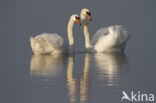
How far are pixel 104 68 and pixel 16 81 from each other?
10.4ft

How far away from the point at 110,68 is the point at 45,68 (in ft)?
5.61

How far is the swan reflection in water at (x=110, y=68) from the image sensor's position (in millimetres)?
14891

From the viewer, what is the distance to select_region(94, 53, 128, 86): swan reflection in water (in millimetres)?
14891

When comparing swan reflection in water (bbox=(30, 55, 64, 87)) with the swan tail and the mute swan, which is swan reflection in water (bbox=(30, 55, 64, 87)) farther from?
the swan tail

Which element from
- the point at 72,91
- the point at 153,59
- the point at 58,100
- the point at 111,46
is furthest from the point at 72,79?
the point at 111,46

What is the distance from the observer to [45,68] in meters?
17.8

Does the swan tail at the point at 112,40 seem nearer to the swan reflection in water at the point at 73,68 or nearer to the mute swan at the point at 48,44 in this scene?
the mute swan at the point at 48,44

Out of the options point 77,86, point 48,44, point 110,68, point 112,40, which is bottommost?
point 77,86

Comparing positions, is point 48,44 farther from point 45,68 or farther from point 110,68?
point 110,68

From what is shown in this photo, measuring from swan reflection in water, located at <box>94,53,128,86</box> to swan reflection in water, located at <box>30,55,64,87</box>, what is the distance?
1.05 meters

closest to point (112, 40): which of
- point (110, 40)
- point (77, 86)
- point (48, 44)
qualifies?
point (110, 40)

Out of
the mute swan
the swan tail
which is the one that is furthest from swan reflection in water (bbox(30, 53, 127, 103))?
the swan tail

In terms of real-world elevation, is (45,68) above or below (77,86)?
above

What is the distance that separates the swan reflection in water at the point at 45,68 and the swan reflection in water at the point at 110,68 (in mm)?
1045
